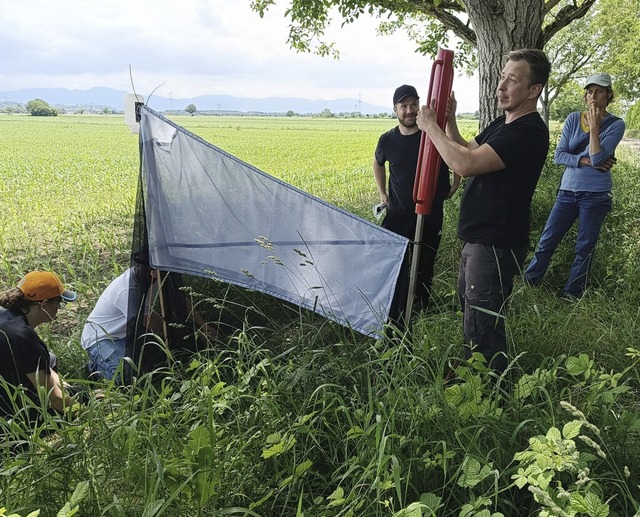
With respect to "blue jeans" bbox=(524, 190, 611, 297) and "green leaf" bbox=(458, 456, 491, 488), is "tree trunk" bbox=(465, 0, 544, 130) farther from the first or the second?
"green leaf" bbox=(458, 456, 491, 488)

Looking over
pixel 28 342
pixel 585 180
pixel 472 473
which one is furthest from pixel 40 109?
pixel 472 473

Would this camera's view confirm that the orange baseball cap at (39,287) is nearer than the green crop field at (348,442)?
No

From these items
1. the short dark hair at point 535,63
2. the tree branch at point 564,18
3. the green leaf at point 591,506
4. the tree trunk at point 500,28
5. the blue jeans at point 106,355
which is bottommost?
the blue jeans at point 106,355

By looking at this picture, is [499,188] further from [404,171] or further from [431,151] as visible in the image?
[404,171]

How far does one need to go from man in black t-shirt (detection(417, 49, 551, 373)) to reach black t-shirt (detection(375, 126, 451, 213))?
3.88 feet

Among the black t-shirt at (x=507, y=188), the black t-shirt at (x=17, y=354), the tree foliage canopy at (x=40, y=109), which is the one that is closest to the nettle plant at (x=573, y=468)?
the black t-shirt at (x=507, y=188)

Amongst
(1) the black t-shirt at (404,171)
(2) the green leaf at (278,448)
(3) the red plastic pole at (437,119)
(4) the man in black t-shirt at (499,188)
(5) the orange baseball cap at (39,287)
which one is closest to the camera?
(2) the green leaf at (278,448)

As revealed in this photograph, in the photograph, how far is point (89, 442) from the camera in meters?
1.72

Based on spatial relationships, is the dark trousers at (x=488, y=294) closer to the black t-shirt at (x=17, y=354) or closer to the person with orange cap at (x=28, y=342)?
the person with orange cap at (x=28, y=342)

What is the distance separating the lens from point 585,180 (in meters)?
3.84

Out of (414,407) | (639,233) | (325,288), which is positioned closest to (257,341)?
(325,288)

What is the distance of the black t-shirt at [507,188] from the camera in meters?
2.27

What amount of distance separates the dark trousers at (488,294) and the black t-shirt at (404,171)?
4.05ft

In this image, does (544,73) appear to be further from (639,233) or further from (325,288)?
(639,233)
